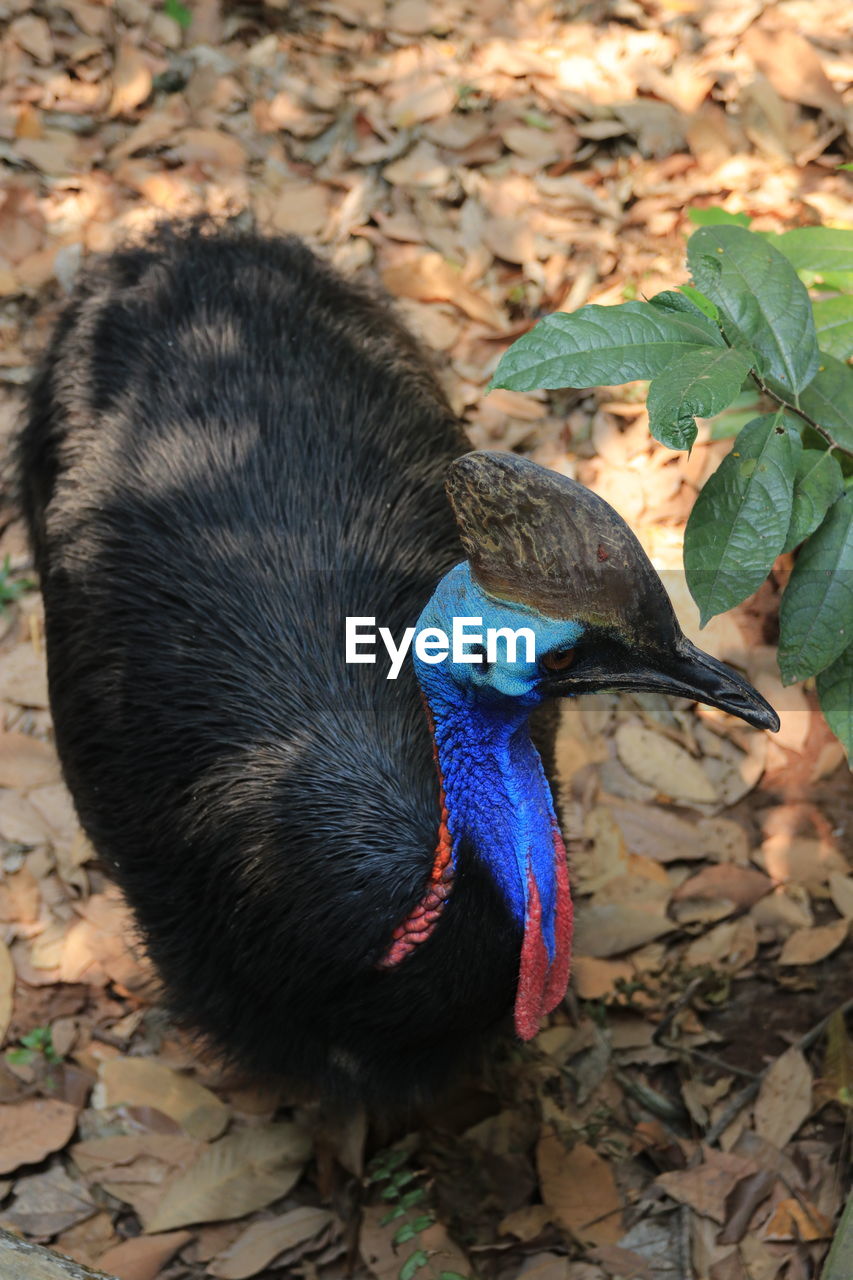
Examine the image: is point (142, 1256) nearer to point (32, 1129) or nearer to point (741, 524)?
point (32, 1129)

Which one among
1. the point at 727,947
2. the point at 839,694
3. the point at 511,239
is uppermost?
the point at 511,239

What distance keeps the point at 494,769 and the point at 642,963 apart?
50.6 inches

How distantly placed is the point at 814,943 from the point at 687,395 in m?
1.77

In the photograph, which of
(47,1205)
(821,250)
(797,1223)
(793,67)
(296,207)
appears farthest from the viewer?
(296,207)

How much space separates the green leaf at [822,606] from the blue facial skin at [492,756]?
41cm

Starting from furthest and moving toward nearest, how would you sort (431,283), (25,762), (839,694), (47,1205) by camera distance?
(431,283)
(25,762)
(47,1205)
(839,694)

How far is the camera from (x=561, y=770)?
11.6ft

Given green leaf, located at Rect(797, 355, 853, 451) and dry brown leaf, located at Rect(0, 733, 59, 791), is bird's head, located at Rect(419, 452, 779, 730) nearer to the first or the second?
green leaf, located at Rect(797, 355, 853, 451)

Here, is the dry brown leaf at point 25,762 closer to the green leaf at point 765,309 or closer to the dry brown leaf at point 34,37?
the green leaf at point 765,309

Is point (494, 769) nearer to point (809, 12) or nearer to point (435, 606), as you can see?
point (435, 606)

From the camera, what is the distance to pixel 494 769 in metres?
2.12

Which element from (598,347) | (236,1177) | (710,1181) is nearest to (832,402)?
(598,347)

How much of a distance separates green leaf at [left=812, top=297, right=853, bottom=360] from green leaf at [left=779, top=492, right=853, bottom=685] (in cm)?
47

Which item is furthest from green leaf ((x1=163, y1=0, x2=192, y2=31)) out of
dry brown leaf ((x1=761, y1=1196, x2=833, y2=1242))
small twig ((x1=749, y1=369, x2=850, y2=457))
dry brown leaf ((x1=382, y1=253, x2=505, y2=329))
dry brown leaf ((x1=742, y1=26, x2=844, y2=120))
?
dry brown leaf ((x1=761, y1=1196, x2=833, y2=1242))
